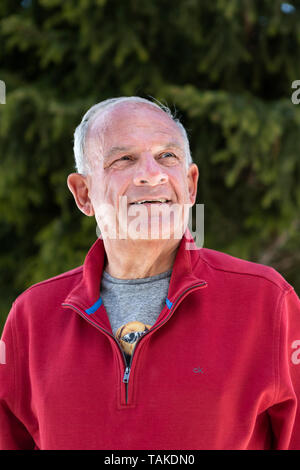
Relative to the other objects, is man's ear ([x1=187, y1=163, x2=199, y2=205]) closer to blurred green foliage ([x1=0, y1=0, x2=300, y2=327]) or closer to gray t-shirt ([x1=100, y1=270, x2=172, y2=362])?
gray t-shirt ([x1=100, y1=270, x2=172, y2=362])

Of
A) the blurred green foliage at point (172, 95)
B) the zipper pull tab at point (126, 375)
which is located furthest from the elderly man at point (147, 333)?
the blurred green foliage at point (172, 95)

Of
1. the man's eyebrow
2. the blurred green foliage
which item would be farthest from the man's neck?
the blurred green foliage

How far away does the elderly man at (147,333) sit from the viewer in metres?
1.24

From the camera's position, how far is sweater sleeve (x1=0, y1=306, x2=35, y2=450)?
1476 mm

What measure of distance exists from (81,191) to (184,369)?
0.65 m

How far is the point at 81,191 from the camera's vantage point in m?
1.62

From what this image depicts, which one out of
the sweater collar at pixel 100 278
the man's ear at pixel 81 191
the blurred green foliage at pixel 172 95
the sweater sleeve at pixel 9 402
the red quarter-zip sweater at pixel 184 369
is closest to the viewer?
the red quarter-zip sweater at pixel 184 369

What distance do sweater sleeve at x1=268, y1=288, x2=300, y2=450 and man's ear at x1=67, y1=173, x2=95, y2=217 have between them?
24.9 inches

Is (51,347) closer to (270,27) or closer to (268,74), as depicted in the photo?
(270,27)

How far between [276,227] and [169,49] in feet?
5.14

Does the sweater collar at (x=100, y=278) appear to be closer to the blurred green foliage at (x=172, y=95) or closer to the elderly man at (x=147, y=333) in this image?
the elderly man at (x=147, y=333)

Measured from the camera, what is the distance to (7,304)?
14.7 feet

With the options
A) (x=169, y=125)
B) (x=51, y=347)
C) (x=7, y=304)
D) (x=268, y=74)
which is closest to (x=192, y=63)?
(x=268, y=74)

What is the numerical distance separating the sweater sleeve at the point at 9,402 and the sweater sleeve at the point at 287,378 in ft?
2.27
